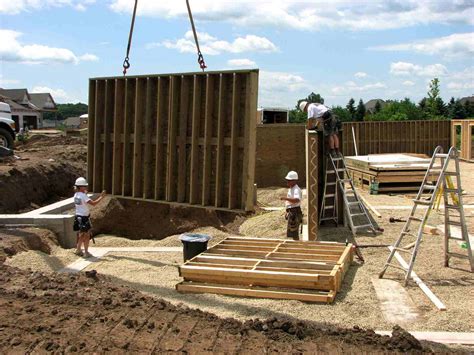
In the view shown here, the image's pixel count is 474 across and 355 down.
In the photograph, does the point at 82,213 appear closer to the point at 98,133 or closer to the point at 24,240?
the point at 24,240

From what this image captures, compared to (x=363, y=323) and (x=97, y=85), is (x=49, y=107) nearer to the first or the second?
(x=97, y=85)

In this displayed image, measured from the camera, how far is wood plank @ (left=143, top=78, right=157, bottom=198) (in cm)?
1067

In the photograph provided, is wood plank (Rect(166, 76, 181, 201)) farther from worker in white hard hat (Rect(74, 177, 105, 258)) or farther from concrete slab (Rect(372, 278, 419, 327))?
concrete slab (Rect(372, 278, 419, 327))

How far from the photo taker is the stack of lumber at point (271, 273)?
7.52 metres

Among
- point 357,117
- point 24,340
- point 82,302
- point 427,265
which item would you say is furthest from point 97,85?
point 357,117

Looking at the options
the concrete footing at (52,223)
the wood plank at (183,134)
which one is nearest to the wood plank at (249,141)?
the wood plank at (183,134)

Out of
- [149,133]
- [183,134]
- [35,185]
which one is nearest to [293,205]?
[183,134]

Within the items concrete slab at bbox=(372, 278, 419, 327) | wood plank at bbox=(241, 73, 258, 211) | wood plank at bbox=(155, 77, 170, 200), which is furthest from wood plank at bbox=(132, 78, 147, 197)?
concrete slab at bbox=(372, 278, 419, 327)

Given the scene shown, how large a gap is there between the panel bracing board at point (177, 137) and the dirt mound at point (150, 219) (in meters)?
3.20

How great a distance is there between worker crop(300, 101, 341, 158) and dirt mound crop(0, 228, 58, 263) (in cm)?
652

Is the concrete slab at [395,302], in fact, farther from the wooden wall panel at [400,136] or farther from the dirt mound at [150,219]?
the wooden wall panel at [400,136]

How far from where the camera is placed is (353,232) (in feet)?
39.0

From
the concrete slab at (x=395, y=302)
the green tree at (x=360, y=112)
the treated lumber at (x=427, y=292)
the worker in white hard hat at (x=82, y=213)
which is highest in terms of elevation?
the green tree at (x=360, y=112)

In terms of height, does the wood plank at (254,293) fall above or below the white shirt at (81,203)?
below
